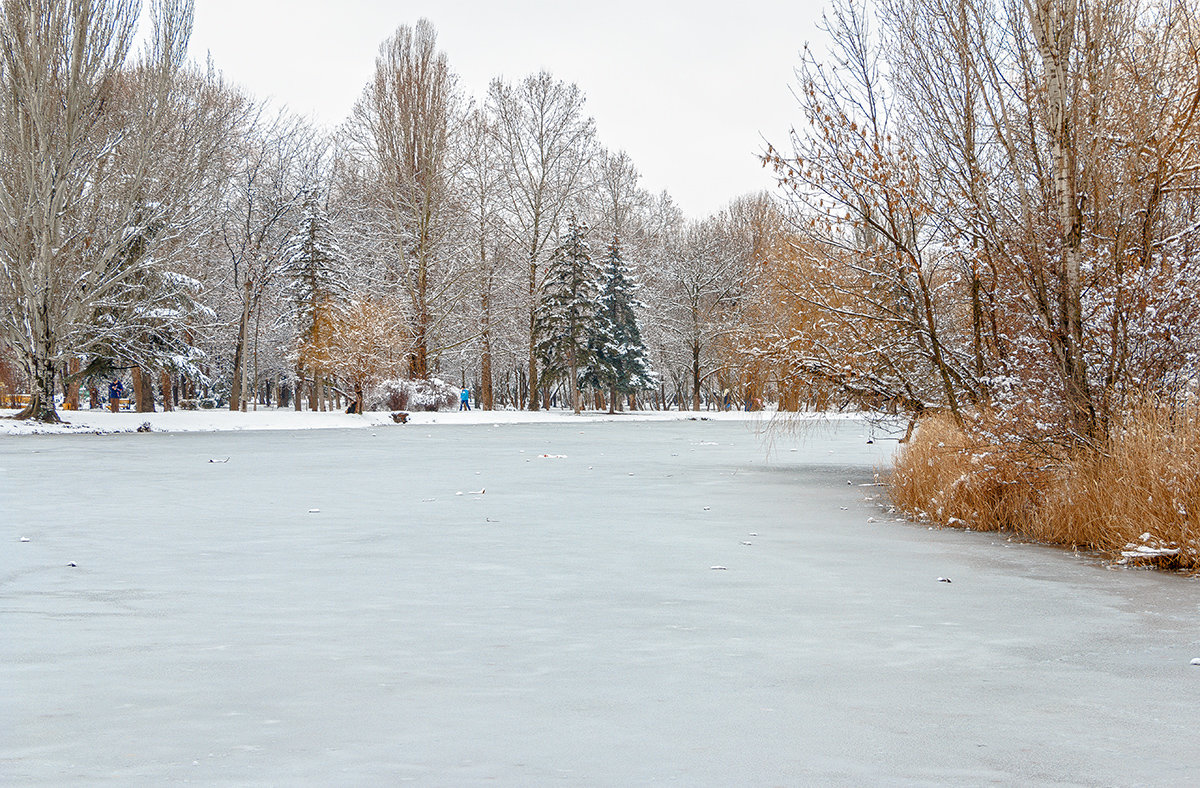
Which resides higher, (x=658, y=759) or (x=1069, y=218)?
(x=1069, y=218)

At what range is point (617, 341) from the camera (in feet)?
188

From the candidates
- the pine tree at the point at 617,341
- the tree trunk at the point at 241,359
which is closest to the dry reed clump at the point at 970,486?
the tree trunk at the point at 241,359

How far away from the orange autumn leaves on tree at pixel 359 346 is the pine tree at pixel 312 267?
5184 mm

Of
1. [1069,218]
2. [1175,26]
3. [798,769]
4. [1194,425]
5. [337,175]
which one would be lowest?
[798,769]

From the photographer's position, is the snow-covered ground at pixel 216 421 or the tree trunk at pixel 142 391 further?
the tree trunk at pixel 142 391

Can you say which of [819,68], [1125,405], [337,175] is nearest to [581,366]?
[337,175]

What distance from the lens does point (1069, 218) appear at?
35.0ft

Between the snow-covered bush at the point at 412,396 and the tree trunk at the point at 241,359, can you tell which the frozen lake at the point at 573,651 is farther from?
the tree trunk at the point at 241,359

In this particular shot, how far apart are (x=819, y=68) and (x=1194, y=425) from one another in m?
6.73

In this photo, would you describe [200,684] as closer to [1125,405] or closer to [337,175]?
[1125,405]

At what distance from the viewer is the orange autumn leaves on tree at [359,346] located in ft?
134

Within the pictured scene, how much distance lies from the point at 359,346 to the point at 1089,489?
3381 centimetres

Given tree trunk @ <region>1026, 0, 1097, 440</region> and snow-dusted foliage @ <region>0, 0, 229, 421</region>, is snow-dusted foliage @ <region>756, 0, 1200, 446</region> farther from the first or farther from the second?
snow-dusted foliage @ <region>0, 0, 229, 421</region>

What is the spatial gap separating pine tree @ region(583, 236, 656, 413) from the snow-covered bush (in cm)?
967
